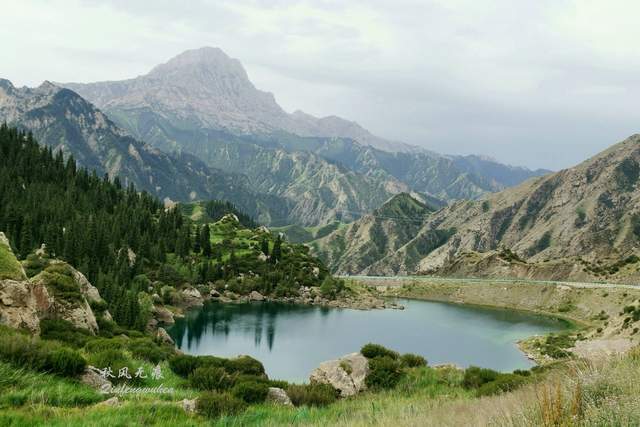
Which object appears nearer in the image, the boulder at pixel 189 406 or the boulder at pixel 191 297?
the boulder at pixel 189 406

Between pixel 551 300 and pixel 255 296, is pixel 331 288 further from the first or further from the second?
pixel 551 300

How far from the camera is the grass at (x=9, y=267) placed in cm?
2360

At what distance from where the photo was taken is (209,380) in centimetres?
1530

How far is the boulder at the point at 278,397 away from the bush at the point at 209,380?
1.40 m

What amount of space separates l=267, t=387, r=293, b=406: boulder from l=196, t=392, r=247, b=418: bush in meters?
2.33

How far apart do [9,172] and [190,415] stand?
150 m

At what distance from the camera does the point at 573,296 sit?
126312mm

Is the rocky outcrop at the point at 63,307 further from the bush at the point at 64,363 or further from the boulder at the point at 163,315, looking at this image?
the boulder at the point at 163,315

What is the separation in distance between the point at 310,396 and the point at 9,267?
17489mm

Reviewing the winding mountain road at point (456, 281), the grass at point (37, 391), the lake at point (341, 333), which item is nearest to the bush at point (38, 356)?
the grass at point (37, 391)

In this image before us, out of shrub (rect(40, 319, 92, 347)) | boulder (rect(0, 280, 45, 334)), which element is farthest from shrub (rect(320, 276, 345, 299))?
boulder (rect(0, 280, 45, 334))

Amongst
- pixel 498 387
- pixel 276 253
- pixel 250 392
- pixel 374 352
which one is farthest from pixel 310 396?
pixel 276 253

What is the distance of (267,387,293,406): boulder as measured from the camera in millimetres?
14133

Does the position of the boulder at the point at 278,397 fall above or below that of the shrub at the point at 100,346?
above
